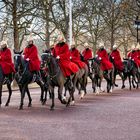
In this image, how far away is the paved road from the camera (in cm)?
1138

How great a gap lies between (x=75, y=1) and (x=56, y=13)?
2654mm

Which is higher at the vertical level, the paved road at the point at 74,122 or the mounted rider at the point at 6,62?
the mounted rider at the point at 6,62

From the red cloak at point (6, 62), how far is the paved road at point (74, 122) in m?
1.36

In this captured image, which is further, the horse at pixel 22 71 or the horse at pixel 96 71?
the horse at pixel 96 71

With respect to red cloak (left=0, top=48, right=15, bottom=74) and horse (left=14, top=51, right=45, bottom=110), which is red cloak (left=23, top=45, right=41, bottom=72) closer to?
horse (left=14, top=51, right=45, bottom=110)

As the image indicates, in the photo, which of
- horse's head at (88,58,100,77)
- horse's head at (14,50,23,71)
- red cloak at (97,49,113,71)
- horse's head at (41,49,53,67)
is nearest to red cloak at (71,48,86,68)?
horse's head at (88,58,100,77)

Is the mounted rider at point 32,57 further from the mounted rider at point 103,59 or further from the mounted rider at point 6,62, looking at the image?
the mounted rider at point 103,59

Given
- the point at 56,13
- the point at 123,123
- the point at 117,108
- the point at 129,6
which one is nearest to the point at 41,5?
the point at 56,13

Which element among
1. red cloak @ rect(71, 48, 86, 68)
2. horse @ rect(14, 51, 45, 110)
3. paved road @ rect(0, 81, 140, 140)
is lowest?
paved road @ rect(0, 81, 140, 140)

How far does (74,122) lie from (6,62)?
5836mm

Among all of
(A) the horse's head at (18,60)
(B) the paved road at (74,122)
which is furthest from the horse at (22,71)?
(B) the paved road at (74,122)

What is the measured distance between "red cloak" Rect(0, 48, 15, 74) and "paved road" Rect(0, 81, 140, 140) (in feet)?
4.47

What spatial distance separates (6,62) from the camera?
61.3 ft

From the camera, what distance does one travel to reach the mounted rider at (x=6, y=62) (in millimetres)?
18562
